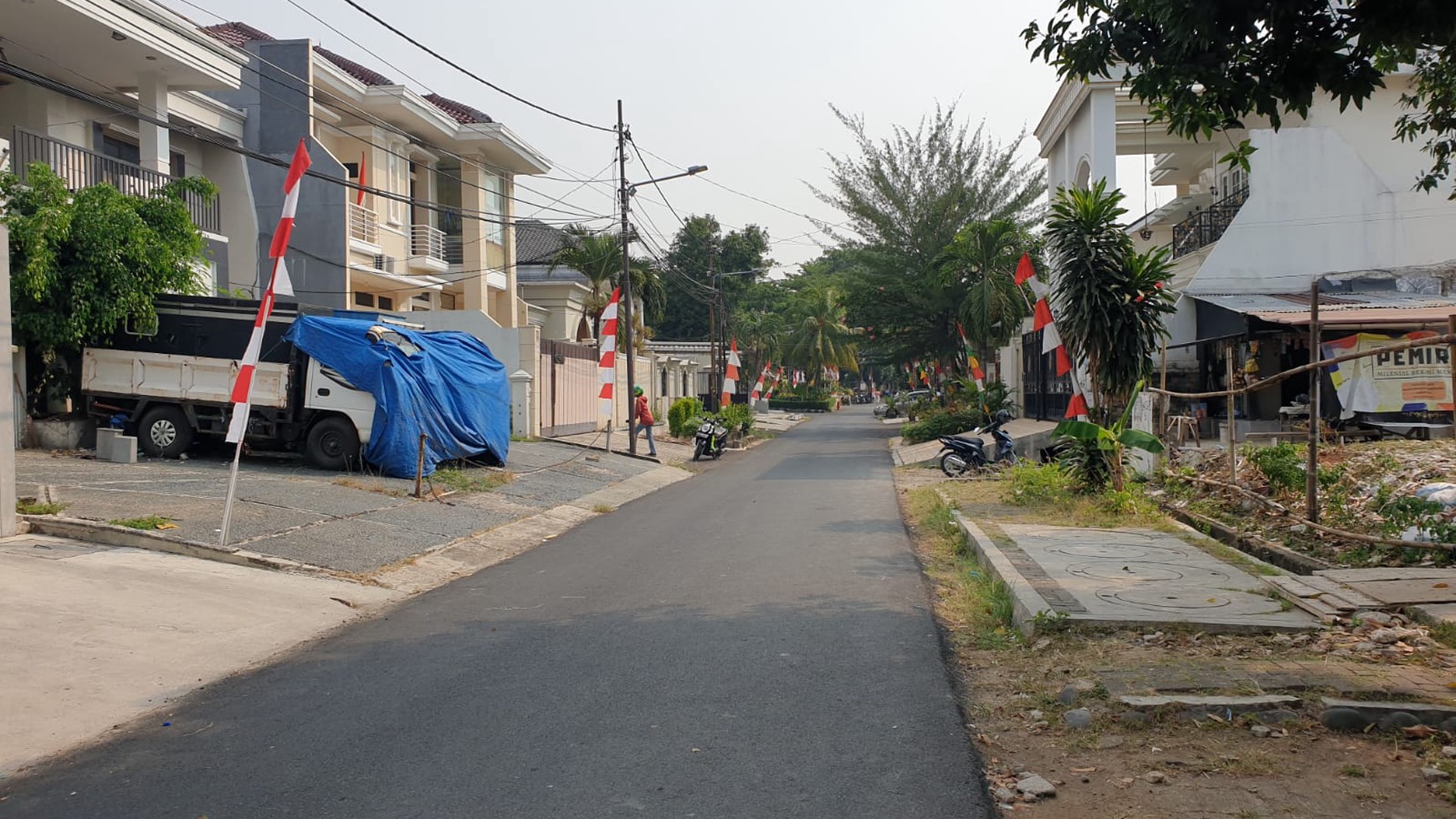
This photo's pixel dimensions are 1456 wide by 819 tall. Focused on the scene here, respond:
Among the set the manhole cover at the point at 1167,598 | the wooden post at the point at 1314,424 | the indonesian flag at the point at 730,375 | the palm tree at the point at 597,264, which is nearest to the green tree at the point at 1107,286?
the wooden post at the point at 1314,424

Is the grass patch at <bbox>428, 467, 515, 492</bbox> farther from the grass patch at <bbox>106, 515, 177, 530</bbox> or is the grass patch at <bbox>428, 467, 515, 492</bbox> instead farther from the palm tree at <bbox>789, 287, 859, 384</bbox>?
the palm tree at <bbox>789, 287, 859, 384</bbox>

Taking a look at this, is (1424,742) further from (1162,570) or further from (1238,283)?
(1238,283)

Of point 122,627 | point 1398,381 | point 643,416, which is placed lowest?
point 122,627

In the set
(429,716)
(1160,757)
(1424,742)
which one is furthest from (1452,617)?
(429,716)

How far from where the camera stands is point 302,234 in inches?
1021

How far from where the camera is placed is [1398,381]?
51.2ft

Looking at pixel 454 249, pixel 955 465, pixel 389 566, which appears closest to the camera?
pixel 389 566

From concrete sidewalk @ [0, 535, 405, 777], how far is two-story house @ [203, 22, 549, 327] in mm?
12796

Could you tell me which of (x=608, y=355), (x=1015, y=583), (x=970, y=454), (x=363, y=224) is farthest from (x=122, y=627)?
(x=363, y=224)

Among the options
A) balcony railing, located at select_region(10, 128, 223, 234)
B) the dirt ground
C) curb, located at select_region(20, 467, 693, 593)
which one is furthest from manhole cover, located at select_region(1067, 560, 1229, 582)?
balcony railing, located at select_region(10, 128, 223, 234)

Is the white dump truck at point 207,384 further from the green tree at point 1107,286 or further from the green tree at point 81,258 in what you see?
the green tree at point 1107,286

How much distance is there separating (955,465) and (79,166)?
661 inches

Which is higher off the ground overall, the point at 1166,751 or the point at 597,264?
the point at 597,264

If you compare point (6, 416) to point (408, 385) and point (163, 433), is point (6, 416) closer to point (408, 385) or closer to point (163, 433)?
point (163, 433)
